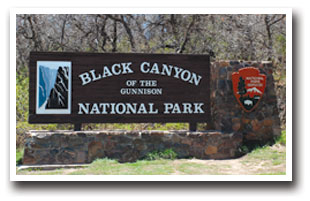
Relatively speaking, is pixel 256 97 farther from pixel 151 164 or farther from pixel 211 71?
pixel 151 164

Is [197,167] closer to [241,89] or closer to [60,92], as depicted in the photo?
[241,89]

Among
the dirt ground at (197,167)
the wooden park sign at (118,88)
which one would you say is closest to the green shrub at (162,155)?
the dirt ground at (197,167)

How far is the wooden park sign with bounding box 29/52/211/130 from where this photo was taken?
824 cm

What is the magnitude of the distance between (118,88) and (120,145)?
1.46m

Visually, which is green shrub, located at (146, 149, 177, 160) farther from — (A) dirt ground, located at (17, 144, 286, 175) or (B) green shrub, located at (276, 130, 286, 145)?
(B) green shrub, located at (276, 130, 286, 145)

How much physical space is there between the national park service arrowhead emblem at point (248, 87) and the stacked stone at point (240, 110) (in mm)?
126

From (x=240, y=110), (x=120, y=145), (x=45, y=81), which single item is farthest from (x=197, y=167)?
(x=45, y=81)

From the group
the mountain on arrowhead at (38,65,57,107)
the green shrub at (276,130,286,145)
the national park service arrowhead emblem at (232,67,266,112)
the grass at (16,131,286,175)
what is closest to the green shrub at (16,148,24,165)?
the grass at (16,131,286,175)

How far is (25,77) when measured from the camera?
12672 millimetres

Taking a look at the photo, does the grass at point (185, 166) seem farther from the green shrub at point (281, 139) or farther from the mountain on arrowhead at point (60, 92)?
the mountain on arrowhead at point (60, 92)

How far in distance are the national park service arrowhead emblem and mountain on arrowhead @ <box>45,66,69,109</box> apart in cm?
448

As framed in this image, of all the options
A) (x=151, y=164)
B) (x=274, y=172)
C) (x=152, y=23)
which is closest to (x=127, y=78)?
(x=151, y=164)

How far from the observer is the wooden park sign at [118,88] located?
27.0 feet

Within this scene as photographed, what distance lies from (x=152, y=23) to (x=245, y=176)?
8070mm
